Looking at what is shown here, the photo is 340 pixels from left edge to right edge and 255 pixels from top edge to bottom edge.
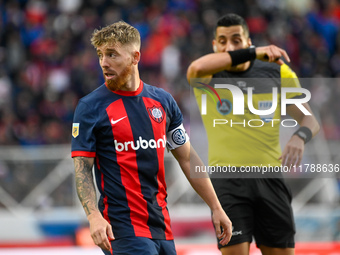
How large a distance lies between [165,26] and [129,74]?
1022 centimetres

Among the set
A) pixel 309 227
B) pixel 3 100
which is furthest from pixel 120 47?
pixel 3 100

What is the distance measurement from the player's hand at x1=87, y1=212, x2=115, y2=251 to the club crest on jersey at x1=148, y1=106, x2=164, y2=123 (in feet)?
2.95

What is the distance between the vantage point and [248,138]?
216 inches

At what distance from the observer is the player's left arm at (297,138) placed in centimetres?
506

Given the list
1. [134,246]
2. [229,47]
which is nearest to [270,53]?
[229,47]

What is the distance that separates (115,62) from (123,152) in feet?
2.05

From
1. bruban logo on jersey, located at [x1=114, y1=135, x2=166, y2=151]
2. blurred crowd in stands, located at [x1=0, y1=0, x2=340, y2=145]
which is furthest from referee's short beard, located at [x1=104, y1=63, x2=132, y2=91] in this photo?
blurred crowd in stands, located at [x1=0, y1=0, x2=340, y2=145]

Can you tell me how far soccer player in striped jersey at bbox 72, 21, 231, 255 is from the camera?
425cm

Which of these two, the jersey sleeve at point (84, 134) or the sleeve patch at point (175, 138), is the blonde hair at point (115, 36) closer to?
the jersey sleeve at point (84, 134)

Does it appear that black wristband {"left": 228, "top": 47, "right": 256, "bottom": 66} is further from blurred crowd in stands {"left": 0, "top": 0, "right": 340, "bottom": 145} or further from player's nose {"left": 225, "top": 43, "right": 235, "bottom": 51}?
blurred crowd in stands {"left": 0, "top": 0, "right": 340, "bottom": 145}

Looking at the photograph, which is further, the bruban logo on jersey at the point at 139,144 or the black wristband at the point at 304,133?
the black wristband at the point at 304,133

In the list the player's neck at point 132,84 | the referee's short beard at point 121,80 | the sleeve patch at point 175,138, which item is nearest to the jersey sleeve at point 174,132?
the sleeve patch at point 175,138

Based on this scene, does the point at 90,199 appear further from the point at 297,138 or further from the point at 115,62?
the point at 297,138

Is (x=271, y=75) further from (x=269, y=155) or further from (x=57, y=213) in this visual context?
(x=57, y=213)
